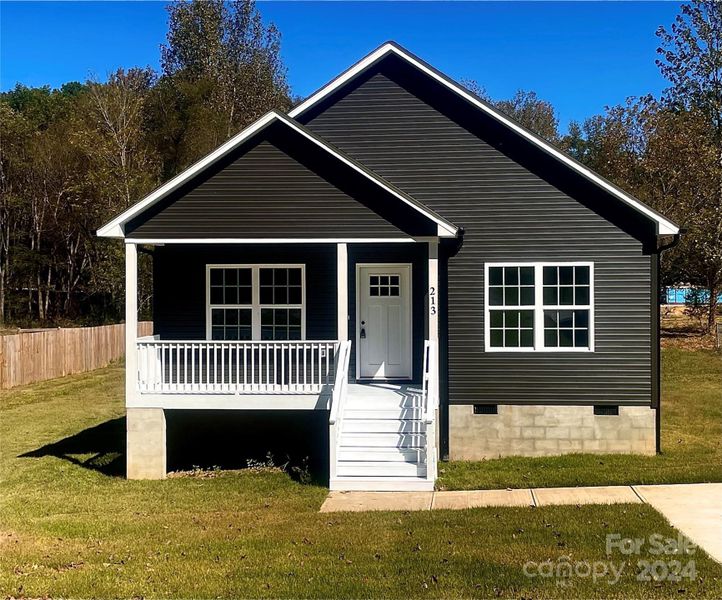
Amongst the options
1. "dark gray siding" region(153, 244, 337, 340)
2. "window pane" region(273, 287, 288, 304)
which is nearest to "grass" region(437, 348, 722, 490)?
"dark gray siding" region(153, 244, 337, 340)

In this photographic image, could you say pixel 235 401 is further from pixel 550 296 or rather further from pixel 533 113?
pixel 533 113

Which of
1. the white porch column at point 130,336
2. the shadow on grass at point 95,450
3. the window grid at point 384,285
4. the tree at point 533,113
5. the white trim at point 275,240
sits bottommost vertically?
the shadow on grass at point 95,450

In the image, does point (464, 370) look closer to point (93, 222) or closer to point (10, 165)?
point (93, 222)

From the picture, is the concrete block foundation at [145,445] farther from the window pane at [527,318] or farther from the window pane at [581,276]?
the window pane at [581,276]

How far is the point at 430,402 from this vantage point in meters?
11.2

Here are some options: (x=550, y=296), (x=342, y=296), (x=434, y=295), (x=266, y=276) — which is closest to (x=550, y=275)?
(x=550, y=296)

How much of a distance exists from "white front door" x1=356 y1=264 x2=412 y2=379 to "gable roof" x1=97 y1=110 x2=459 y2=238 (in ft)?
7.88

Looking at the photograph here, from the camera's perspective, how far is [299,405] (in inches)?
465

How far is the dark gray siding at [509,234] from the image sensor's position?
42.4ft

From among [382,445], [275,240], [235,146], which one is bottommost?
[382,445]

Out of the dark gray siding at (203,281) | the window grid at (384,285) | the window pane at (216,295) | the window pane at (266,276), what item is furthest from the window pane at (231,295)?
the window grid at (384,285)

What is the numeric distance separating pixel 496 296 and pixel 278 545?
23.2 feet

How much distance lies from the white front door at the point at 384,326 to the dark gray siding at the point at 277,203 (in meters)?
2.16

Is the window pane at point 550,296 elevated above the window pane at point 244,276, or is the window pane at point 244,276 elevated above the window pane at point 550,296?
the window pane at point 244,276
